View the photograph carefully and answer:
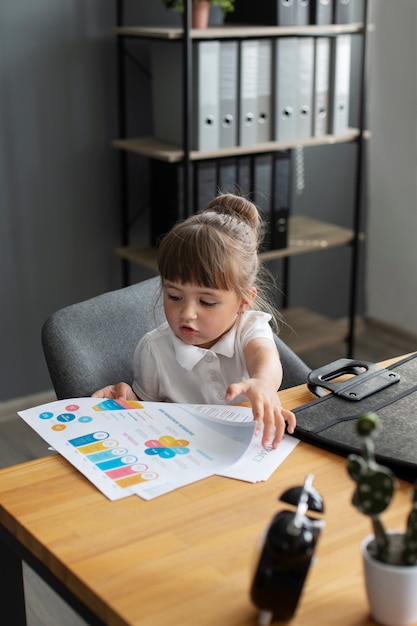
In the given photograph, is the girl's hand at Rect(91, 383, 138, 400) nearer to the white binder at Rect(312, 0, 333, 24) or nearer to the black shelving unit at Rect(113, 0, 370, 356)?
the black shelving unit at Rect(113, 0, 370, 356)

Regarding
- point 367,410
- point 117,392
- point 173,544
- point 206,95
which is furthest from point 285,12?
point 173,544

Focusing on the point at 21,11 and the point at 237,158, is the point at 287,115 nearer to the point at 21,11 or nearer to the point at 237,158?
the point at 237,158

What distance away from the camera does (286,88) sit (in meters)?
2.98

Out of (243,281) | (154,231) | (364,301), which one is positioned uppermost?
(243,281)

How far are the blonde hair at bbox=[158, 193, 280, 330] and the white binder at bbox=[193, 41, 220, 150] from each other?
1.24 metres

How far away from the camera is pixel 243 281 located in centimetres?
155

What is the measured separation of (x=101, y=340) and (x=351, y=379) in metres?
0.51

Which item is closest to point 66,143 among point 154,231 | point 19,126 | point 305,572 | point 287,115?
point 19,126

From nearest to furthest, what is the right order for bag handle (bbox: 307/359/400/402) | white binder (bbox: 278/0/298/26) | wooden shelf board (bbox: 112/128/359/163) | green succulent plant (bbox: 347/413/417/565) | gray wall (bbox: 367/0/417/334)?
green succulent plant (bbox: 347/413/417/565) < bag handle (bbox: 307/359/400/402) < wooden shelf board (bbox: 112/128/359/163) < white binder (bbox: 278/0/298/26) < gray wall (bbox: 367/0/417/334)

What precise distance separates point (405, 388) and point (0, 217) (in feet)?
6.05

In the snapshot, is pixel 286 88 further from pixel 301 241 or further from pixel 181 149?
pixel 301 241

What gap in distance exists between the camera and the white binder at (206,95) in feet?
8.97

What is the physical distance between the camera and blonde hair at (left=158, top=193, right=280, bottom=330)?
1491 mm

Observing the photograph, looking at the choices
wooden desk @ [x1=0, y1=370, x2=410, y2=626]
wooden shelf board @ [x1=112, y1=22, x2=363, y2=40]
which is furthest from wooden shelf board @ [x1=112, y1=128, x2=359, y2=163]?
wooden desk @ [x1=0, y1=370, x2=410, y2=626]
